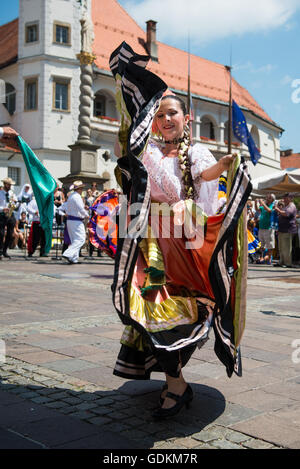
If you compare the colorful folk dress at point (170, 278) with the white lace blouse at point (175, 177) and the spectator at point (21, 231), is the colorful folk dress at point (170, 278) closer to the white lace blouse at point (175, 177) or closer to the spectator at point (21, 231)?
the white lace blouse at point (175, 177)

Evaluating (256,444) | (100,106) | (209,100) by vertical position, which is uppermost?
(209,100)

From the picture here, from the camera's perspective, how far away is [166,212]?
332 cm

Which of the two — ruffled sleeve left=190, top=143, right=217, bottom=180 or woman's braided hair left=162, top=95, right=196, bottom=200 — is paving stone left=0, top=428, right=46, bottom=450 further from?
ruffled sleeve left=190, top=143, right=217, bottom=180

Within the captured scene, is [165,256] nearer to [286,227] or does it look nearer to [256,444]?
[256,444]

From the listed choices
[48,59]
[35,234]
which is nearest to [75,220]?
[35,234]

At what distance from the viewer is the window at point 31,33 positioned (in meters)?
35.9

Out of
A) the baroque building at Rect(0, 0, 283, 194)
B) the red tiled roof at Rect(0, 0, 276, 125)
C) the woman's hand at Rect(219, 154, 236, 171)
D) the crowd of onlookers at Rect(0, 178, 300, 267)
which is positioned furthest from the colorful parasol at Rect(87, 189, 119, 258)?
the red tiled roof at Rect(0, 0, 276, 125)

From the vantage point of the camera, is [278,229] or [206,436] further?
[278,229]

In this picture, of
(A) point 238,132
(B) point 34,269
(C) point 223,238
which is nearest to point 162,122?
(C) point 223,238

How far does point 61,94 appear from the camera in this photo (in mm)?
36156

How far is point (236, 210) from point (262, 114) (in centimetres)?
5590

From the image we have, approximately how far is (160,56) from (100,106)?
1071cm

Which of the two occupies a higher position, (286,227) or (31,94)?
(31,94)

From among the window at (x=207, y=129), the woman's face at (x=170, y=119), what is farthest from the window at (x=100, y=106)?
the woman's face at (x=170, y=119)
